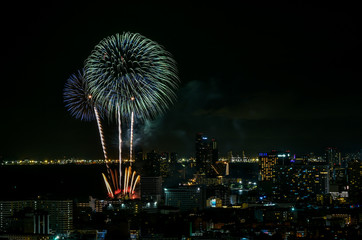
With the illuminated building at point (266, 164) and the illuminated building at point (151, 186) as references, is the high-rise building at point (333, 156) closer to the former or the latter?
the illuminated building at point (266, 164)

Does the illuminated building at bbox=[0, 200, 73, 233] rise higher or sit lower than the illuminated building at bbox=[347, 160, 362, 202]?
lower

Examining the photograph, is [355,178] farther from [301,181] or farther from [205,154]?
[205,154]

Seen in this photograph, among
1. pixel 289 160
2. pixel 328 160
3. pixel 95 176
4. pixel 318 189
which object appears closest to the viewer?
pixel 318 189

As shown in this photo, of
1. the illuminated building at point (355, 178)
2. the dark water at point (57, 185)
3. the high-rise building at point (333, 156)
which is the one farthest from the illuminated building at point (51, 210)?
the high-rise building at point (333, 156)

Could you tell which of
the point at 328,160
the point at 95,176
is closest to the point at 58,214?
the point at 95,176

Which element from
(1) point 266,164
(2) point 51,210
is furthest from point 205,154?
(2) point 51,210

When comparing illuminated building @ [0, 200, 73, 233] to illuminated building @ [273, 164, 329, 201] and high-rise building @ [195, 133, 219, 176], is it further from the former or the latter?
high-rise building @ [195, 133, 219, 176]

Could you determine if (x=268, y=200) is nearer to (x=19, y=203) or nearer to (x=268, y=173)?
(x=268, y=173)

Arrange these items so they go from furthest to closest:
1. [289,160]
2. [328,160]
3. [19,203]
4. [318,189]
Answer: [328,160] < [289,160] < [318,189] < [19,203]

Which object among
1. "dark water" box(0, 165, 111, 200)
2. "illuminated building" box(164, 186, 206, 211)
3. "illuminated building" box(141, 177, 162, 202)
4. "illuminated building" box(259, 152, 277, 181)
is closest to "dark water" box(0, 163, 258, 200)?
"dark water" box(0, 165, 111, 200)
